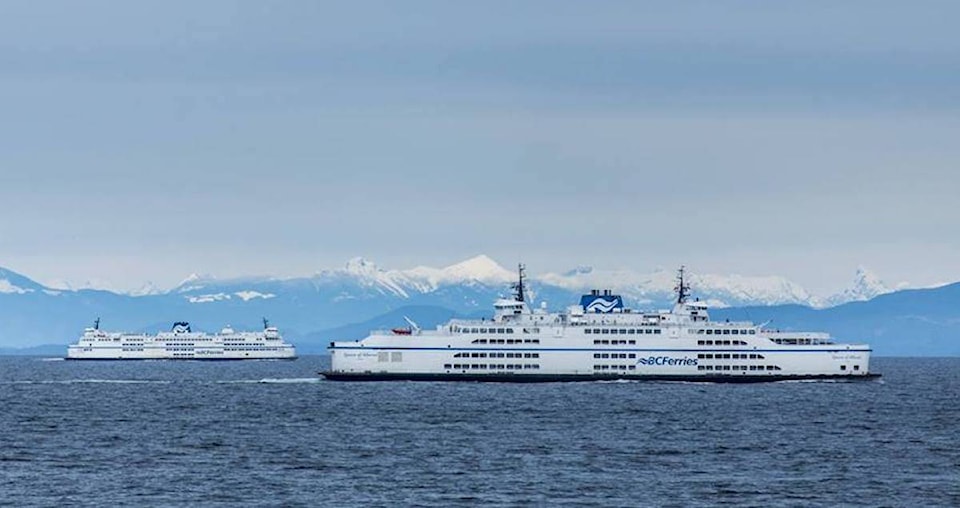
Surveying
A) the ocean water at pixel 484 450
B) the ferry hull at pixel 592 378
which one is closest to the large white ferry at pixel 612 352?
the ferry hull at pixel 592 378

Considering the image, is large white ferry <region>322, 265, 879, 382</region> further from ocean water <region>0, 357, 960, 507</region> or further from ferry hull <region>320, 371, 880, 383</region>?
ocean water <region>0, 357, 960, 507</region>

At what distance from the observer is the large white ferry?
7633 inches

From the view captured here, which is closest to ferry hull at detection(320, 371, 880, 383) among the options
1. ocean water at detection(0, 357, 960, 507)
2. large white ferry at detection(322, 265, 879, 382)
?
large white ferry at detection(322, 265, 879, 382)

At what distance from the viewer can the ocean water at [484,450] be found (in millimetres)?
89750

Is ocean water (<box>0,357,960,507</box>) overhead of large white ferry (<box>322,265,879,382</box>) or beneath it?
beneath

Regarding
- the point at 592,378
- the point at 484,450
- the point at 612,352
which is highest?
the point at 612,352

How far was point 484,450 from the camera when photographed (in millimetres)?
111500

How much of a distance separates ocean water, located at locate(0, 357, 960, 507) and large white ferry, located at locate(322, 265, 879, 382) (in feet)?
58.6

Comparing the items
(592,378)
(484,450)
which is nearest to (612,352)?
(592,378)

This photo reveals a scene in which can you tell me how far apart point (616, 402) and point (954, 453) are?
163 feet

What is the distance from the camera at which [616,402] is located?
522ft

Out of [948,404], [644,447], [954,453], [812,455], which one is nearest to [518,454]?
[644,447]

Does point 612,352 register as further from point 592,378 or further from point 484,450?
point 484,450

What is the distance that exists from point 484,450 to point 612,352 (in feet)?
277
